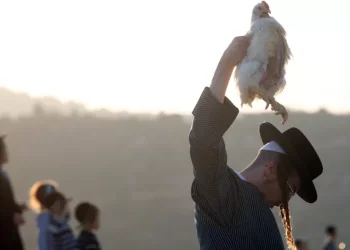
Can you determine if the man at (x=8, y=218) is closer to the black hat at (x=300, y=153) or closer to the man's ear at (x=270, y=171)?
the black hat at (x=300, y=153)

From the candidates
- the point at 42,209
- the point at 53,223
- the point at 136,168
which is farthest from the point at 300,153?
the point at 136,168

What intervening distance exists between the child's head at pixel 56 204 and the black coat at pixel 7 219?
1886 mm

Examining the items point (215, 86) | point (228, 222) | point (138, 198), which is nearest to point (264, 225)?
point (228, 222)

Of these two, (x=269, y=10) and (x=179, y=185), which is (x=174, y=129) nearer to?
(x=179, y=185)

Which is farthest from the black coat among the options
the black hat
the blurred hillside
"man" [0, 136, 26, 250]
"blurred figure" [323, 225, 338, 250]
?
the blurred hillside

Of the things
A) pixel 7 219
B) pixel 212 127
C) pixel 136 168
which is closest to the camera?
pixel 212 127

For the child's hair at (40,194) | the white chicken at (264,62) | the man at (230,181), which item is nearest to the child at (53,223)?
the child's hair at (40,194)

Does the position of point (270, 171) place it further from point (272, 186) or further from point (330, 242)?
point (330, 242)

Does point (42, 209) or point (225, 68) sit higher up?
point (225, 68)

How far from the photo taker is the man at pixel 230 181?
303cm

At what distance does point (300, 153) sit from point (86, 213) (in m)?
4.41

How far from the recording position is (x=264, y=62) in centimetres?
320

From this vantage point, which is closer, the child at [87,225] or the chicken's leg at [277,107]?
the chicken's leg at [277,107]

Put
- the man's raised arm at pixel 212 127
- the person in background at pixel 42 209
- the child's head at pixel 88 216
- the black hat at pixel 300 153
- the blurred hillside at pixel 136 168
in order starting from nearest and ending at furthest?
1. the man's raised arm at pixel 212 127
2. the black hat at pixel 300 153
3. the person in background at pixel 42 209
4. the child's head at pixel 88 216
5. the blurred hillside at pixel 136 168
